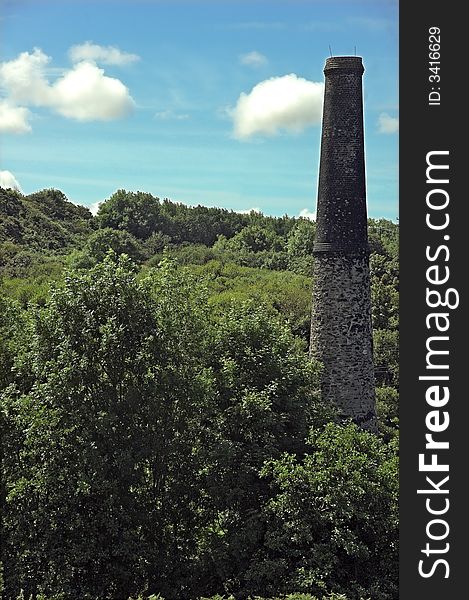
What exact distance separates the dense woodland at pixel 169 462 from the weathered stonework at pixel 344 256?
195 centimetres

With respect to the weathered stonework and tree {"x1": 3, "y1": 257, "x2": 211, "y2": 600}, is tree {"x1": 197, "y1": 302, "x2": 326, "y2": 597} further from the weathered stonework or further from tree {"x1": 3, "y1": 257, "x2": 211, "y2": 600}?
the weathered stonework

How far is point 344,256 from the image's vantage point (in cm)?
2053

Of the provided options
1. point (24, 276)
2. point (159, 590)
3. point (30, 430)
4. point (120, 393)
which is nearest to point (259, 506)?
point (159, 590)

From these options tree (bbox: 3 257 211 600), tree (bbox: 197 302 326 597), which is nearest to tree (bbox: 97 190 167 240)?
tree (bbox: 197 302 326 597)

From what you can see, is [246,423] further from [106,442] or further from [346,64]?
[346,64]

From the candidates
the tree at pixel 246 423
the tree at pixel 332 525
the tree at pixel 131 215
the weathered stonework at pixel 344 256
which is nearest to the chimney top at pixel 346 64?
the weathered stonework at pixel 344 256

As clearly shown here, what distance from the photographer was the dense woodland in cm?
1530

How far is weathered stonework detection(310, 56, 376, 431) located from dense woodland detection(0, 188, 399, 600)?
76.8 inches

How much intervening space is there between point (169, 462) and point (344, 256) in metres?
7.50

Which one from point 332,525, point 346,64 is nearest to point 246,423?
point 332,525

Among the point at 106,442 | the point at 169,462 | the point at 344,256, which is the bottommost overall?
the point at 169,462

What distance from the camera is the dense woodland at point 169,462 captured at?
15.3m

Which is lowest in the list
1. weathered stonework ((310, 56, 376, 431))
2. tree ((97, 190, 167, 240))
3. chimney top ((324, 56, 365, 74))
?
weathered stonework ((310, 56, 376, 431))

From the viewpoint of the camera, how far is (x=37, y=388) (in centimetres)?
1563
